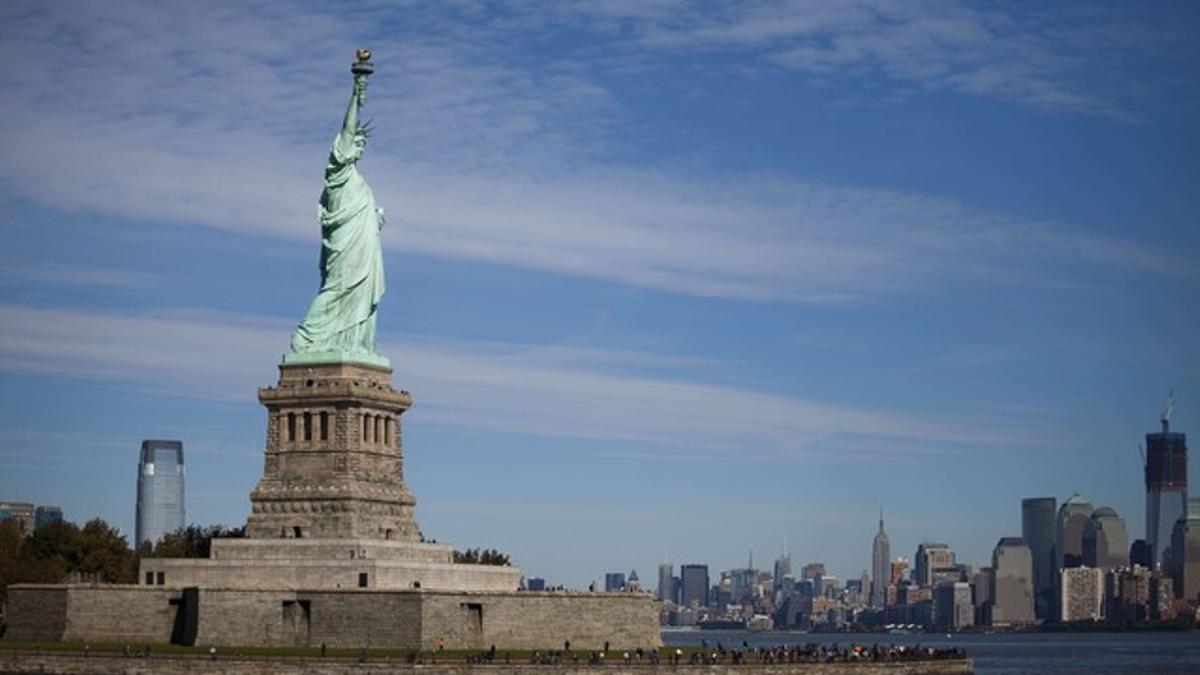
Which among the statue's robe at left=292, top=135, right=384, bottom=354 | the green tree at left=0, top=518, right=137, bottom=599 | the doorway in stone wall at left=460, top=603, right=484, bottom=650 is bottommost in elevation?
the doorway in stone wall at left=460, top=603, right=484, bottom=650

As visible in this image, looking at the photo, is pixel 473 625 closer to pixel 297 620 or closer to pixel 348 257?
pixel 297 620

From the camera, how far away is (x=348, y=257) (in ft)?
346

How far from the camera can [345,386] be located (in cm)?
10212

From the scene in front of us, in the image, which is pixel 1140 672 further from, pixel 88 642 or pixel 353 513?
pixel 88 642

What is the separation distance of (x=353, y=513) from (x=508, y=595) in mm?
7857

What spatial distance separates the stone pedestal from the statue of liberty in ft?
5.83

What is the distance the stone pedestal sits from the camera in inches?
3984

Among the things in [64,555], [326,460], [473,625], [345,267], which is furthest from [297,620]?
[64,555]

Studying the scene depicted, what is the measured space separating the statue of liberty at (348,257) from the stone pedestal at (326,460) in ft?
5.83

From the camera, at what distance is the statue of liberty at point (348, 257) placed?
344ft

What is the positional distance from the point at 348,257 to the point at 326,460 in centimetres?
991

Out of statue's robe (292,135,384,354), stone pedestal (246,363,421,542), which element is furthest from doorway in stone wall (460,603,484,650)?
statue's robe (292,135,384,354)

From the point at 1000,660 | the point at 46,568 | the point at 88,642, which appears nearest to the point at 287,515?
the point at 88,642

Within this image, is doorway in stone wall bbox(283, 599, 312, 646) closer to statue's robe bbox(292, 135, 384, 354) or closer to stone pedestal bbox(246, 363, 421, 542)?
stone pedestal bbox(246, 363, 421, 542)
